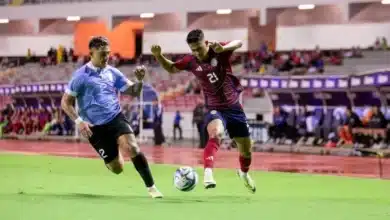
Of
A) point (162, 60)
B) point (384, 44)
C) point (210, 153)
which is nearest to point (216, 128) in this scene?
point (210, 153)

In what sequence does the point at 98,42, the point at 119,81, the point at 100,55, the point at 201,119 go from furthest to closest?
the point at 201,119
the point at 119,81
the point at 100,55
the point at 98,42

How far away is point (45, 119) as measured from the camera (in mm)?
43562

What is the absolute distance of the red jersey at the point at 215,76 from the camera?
39.6 ft

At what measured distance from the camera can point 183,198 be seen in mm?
11359

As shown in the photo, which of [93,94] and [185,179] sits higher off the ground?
[93,94]

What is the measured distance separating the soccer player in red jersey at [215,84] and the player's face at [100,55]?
2.20ft

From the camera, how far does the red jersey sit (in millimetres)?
12062

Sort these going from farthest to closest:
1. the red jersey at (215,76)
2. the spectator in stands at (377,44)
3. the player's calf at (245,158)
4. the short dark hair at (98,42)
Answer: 1. the spectator in stands at (377,44)
2. the player's calf at (245,158)
3. the red jersey at (215,76)
4. the short dark hair at (98,42)

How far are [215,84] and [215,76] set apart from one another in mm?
124

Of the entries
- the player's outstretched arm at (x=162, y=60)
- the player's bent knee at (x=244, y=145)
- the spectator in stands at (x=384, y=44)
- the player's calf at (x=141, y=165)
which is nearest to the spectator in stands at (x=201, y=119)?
the spectator in stands at (x=384, y=44)

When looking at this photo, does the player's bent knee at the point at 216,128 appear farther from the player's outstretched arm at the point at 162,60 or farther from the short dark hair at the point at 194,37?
the short dark hair at the point at 194,37

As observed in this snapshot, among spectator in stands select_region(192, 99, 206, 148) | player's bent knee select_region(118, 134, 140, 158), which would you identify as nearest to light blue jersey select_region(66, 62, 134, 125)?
player's bent knee select_region(118, 134, 140, 158)

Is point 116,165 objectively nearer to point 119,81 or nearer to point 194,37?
point 119,81

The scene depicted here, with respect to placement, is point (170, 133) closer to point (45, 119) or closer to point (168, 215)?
point (45, 119)
